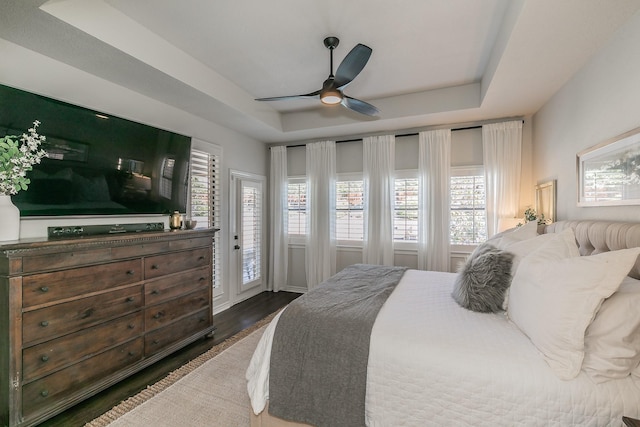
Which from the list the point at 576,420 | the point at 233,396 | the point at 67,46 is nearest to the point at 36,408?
the point at 233,396

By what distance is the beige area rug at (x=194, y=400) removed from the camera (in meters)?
1.91

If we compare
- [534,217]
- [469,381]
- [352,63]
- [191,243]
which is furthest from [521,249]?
[191,243]

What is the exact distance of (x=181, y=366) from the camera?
8.52ft

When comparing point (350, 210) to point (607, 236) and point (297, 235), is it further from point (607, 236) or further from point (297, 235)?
point (607, 236)

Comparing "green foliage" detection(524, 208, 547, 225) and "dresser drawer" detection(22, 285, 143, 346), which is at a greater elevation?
"green foliage" detection(524, 208, 547, 225)

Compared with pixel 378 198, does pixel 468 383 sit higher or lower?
lower

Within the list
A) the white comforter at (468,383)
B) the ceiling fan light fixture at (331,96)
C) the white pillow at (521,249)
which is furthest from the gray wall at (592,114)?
the ceiling fan light fixture at (331,96)

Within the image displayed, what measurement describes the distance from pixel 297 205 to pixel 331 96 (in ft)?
9.07

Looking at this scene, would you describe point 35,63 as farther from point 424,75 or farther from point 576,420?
point 576,420

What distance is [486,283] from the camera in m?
1.83

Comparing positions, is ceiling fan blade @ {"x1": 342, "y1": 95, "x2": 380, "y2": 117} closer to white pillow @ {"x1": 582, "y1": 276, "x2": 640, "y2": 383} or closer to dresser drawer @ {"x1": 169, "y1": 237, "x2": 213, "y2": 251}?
dresser drawer @ {"x1": 169, "y1": 237, "x2": 213, "y2": 251}

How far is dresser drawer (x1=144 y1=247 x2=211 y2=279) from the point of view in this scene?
2.57 metres

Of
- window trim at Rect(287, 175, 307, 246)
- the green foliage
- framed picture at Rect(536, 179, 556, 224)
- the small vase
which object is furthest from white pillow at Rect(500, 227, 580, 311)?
window trim at Rect(287, 175, 307, 246)

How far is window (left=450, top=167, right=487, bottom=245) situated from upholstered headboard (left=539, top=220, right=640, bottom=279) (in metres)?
1.77
